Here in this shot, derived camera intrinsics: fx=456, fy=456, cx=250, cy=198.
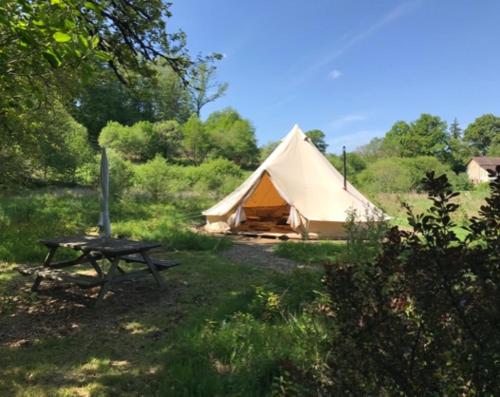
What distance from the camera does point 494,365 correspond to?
62.4 inches

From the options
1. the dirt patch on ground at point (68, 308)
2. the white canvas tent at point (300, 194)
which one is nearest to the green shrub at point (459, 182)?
the white canvas tent at point (300, 194)

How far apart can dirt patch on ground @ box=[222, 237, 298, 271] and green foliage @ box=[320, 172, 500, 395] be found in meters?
5.25

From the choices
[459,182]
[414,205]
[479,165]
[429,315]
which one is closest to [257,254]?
[429,315]

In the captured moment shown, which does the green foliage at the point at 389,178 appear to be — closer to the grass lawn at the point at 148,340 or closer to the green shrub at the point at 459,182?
the green shrub at the point at 459,182

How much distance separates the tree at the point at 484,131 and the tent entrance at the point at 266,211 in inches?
2931

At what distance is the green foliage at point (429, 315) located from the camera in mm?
1642

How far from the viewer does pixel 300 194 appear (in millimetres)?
11602

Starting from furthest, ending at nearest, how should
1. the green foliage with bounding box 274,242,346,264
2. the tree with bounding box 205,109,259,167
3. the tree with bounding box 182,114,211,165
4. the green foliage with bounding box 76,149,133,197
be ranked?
1. the tree with bounding box 205,109,259,167
2. the tree with bounding box 182,114,211,165
3. the green foliage with bounding box 76,149,133,197
4. the green foliage with bounding box 274,242,346,264

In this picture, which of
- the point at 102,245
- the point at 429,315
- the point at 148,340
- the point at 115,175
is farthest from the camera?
the point at 115,175

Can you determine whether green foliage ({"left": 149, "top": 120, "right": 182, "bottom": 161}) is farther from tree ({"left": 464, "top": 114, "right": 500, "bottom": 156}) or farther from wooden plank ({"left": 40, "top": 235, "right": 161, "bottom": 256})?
tree ({"left": 464, "top": 114, "right": 500, "bottom": 156})

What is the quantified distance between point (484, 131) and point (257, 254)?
82.7 m

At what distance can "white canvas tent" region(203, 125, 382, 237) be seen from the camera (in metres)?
11.1

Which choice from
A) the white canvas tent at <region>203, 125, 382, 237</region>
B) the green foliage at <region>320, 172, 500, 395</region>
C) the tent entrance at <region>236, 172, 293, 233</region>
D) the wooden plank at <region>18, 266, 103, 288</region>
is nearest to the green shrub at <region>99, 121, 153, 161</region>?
the tent entrance at <region>236, 172, 293, 233</region>

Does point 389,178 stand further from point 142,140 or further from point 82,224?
point 142,140
